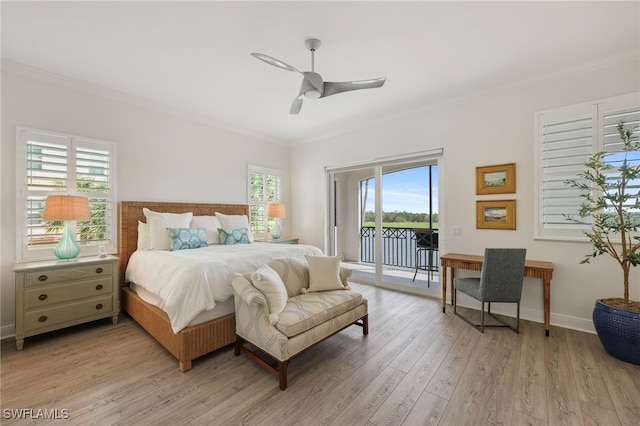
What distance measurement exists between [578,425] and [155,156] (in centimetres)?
504

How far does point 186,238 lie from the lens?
346cm

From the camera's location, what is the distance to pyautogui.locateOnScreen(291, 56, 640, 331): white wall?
113 inches

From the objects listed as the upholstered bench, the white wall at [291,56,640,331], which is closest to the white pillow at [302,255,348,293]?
the upholstered bench

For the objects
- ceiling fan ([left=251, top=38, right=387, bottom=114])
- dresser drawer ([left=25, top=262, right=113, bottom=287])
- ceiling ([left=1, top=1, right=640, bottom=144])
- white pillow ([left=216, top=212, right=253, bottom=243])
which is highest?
ceiling ([left=1, top=1, right=640, bottom=144])

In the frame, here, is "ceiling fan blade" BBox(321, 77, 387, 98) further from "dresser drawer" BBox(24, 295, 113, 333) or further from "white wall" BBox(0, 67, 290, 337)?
"dresser drawer" BBox(24, 295, 113, 333)

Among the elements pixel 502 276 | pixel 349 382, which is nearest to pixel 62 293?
pixel 349 382

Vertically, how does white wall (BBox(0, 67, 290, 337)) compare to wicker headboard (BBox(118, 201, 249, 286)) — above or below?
above

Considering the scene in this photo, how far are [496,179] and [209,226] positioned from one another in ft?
13.1

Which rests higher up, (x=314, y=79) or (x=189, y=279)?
(x=314, y=79)

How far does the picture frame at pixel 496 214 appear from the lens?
332 centimetres

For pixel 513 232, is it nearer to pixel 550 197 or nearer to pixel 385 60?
pixel 550 197

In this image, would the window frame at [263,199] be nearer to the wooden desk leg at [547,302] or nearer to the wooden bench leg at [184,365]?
the wooden bench leg at [184,365]

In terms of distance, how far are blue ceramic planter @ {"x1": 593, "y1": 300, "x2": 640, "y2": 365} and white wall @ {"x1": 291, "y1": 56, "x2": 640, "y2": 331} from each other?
1.95 feet

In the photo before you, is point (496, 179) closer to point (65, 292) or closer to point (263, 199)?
point (263, 199)
